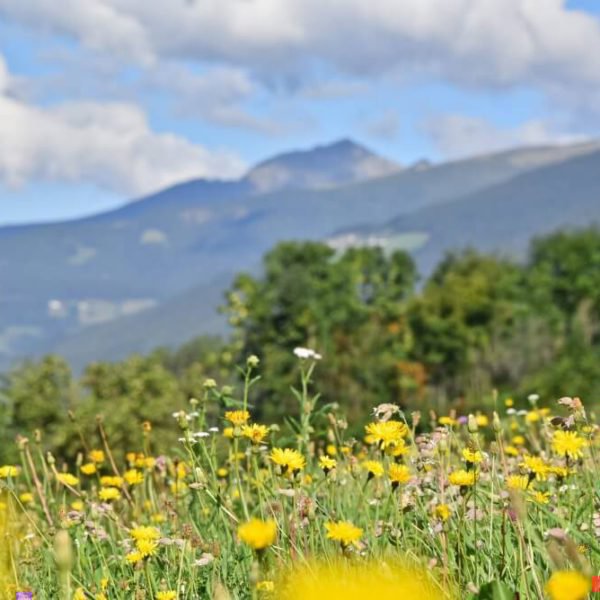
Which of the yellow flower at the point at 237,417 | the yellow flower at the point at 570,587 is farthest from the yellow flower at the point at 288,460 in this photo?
the yellow flower at the point at 570,587

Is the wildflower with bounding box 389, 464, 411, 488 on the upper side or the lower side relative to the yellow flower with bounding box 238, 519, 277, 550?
lower

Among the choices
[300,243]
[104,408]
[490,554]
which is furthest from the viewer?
[300,243]

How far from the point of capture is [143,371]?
50.0 meters

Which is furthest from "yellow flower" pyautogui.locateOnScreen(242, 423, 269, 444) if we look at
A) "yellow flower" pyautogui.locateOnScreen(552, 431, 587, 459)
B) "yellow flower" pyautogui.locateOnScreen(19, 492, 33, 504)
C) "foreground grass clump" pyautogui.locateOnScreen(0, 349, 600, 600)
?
"yellow flower" pyautogui.locateOnScreen(19, 492, 33, 504)

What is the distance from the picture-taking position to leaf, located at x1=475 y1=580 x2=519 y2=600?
2.01 metres

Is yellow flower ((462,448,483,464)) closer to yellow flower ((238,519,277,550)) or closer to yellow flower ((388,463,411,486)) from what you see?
yellow flower ((388,463,411,486))

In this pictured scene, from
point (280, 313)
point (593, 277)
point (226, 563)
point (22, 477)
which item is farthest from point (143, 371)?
point (226, 563)

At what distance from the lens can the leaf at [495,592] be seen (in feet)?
6.59

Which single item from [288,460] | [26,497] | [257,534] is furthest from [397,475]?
[26,497]

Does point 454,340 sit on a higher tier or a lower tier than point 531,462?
lower

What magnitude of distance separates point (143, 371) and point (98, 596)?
48.1 metres

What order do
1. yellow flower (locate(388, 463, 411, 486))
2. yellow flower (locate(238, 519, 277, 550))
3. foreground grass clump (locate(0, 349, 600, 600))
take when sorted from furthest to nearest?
yellow flower (locate(388, 463, 411, 486)) < foreground grass clump (locate(0, 349, 600, 600)) < yellow flower (locate(238, 519, 277, 550))

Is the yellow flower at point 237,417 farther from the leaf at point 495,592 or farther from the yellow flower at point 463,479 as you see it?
the leaf at point 495,592

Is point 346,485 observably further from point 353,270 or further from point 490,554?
point 353,270
